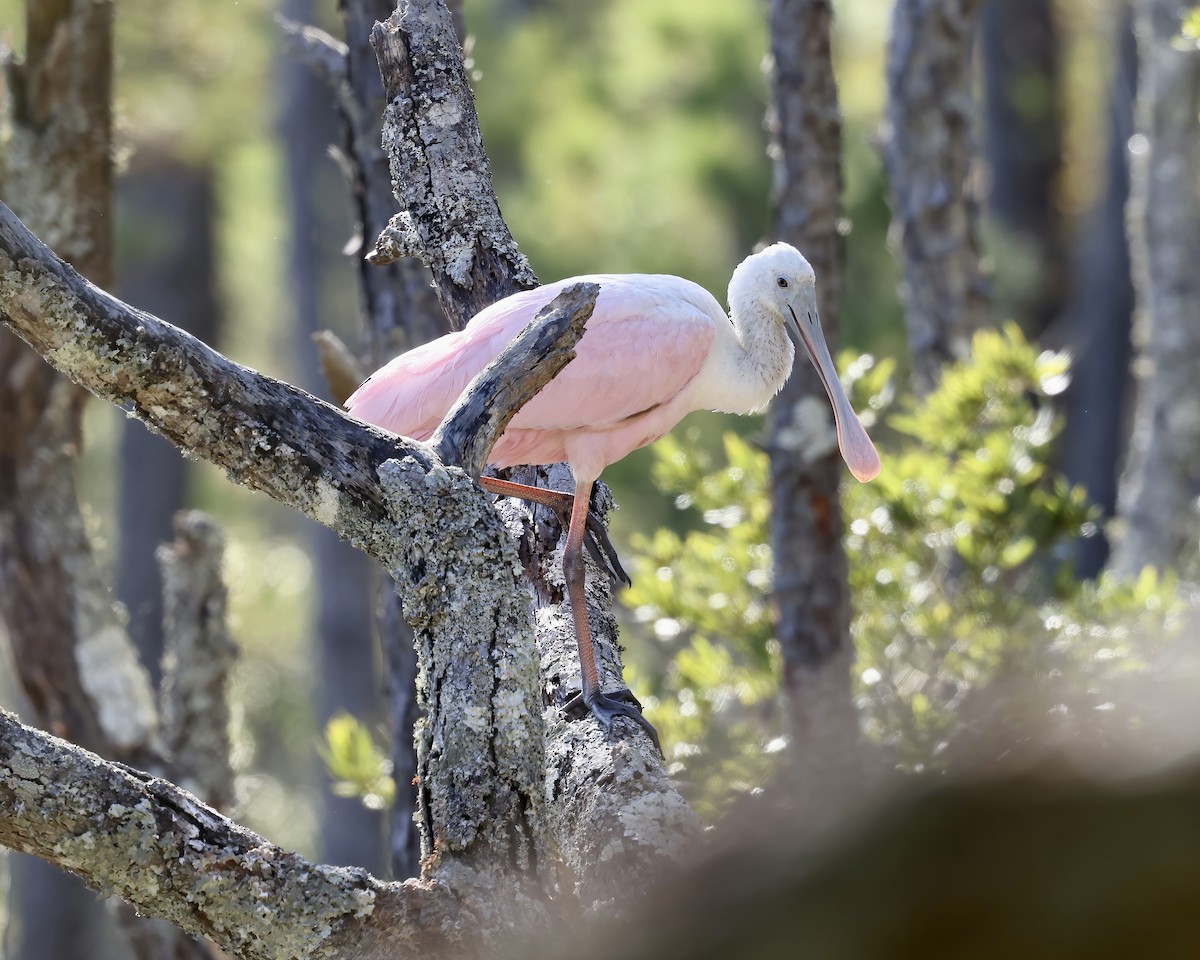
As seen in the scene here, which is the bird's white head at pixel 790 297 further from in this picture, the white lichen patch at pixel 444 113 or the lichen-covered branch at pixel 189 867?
the lichen-covered branch at pixel 189 867

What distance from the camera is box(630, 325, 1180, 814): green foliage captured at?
466 cm

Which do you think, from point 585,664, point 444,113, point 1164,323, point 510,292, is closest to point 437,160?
point 444,113

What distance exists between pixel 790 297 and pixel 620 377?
0.52 metres

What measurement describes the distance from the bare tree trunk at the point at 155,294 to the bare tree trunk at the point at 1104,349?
23.8ft

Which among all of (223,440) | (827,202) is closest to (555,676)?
(223,440)

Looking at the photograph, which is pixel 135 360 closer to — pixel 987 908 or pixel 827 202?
pixel 987 908

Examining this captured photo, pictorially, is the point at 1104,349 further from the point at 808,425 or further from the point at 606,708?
the point at 606,708

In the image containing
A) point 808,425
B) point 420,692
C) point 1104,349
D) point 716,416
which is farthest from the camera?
point 1104,349

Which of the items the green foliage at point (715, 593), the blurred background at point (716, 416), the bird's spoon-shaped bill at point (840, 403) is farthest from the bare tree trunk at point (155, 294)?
the bird's spoon-shaped bill at point (840, 403)

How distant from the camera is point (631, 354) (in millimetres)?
3357

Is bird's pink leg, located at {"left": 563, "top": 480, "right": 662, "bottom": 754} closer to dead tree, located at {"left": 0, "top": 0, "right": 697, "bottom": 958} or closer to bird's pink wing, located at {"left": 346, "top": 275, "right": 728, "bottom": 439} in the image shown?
bird's pink wing, located at {"left": 346, "top": 275, "right": 728, "bottom": 439}

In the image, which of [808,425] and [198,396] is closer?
[198,396]

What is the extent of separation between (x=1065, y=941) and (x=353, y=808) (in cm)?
1042

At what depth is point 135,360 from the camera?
6.14 ft
